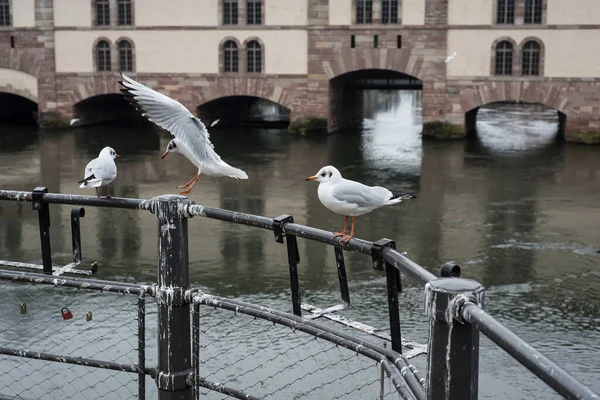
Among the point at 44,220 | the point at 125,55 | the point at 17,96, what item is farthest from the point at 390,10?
the point at 44,220

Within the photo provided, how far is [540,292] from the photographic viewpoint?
1314 cm

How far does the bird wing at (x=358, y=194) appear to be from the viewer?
642 centimetres

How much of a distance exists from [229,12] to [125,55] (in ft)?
14.5

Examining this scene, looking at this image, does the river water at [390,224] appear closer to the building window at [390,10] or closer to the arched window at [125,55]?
the arched window at [125,55]

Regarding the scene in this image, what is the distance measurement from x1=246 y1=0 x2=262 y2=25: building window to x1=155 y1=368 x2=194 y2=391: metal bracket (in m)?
29.5

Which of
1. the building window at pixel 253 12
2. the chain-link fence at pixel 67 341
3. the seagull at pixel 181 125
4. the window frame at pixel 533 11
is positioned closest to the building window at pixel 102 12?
the building window at pixel 253 12

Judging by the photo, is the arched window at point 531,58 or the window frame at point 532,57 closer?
the window frame at point 532,57

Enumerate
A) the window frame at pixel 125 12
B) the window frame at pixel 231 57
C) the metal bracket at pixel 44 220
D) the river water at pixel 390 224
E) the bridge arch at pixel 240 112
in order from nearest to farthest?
1. the metal bracket at pixel 44 220
2. the river water at pixel 390 224
3. the window frame at pixel 231 57
4. the window frame at pixel 125 12
5. the bridge arch at pixel 240 112

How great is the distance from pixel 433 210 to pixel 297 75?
14.7 meters

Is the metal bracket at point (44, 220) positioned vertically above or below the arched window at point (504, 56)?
below

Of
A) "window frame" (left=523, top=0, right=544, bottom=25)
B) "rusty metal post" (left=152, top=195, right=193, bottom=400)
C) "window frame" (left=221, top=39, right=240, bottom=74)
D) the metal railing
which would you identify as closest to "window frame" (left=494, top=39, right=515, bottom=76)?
"window frame" (left=523, top=0, right=544, bottom=25)

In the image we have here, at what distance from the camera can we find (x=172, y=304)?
180 inches

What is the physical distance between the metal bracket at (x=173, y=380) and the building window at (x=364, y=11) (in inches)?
1117

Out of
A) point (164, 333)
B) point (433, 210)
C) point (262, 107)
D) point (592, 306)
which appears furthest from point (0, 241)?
point (262, 107)
